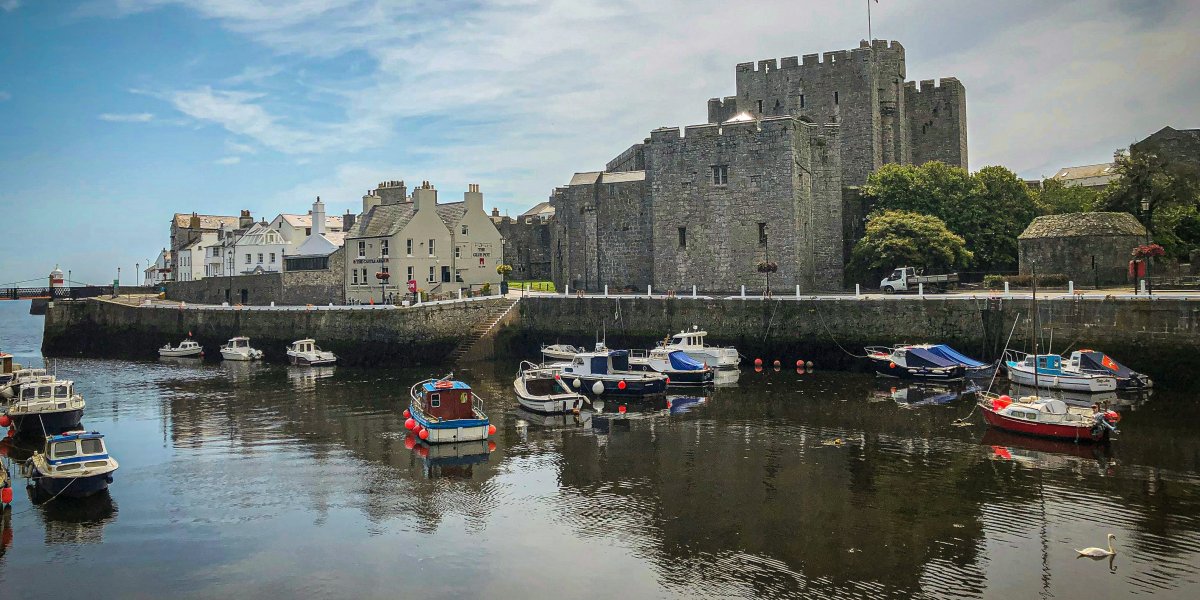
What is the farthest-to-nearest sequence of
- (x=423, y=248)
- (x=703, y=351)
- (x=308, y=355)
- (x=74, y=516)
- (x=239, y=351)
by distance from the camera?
(x=423, y=248)
(x=239, y=351)
(x=308, y=355)
(x=703, y=351)
(x=74, y=516)

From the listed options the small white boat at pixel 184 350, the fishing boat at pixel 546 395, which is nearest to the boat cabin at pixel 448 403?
the fishing boat at pixel 546 395

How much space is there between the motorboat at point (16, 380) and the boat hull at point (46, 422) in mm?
3483

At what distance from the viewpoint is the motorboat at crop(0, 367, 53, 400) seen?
87.6ft

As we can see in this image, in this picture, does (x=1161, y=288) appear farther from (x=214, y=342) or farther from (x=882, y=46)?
(x=214, y=342)

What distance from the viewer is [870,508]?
1557cm

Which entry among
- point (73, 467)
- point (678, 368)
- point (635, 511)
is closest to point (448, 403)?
point (635, 511)

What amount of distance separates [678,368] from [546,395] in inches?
263

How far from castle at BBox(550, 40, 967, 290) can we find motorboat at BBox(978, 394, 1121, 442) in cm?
1966

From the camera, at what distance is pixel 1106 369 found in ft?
84.1

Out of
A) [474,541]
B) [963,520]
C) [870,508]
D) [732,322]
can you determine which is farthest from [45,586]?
[732,322]

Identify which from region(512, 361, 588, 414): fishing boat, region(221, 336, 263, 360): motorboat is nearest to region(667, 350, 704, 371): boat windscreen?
region(512, 361, 588, 414): fishing boat

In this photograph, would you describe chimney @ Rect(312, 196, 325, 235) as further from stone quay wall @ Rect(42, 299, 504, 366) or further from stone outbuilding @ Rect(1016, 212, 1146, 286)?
stone outbuilding @ Rect(1016, 212, 1146, 286)

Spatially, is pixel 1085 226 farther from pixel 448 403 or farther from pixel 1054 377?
pixel 448 403

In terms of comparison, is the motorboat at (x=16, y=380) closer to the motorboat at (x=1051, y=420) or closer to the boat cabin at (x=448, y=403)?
the boat cabin at (x=448, y=403)
